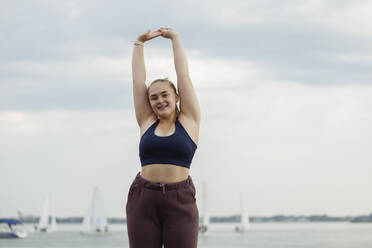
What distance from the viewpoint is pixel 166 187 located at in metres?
3.30

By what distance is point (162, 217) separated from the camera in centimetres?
332

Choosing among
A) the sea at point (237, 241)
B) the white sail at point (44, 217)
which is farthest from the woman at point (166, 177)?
the white sail at point (44, 217)

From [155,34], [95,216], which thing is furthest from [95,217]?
[155,34]

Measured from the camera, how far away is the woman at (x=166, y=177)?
3283 mm

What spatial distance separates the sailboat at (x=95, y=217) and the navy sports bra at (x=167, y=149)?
47.8m

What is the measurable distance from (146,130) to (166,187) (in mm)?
353

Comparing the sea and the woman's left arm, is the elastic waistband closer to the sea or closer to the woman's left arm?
the woman's left arm

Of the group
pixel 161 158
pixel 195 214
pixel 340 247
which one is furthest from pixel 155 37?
pixel 340 247

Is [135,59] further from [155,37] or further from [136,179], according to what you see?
[136,179]

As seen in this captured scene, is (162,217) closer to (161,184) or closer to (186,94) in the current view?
(161,184)

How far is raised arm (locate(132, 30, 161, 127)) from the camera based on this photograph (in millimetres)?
3551

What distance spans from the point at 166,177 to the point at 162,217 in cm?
21

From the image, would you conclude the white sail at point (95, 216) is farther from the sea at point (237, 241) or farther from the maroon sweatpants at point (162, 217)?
the maroon sweatpants at point (162, 217)

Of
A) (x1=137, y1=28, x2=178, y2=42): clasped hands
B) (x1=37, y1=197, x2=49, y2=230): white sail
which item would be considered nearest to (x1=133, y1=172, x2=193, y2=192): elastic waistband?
(x1=137, y1=28, x2=178, y2=42): clasped hands
